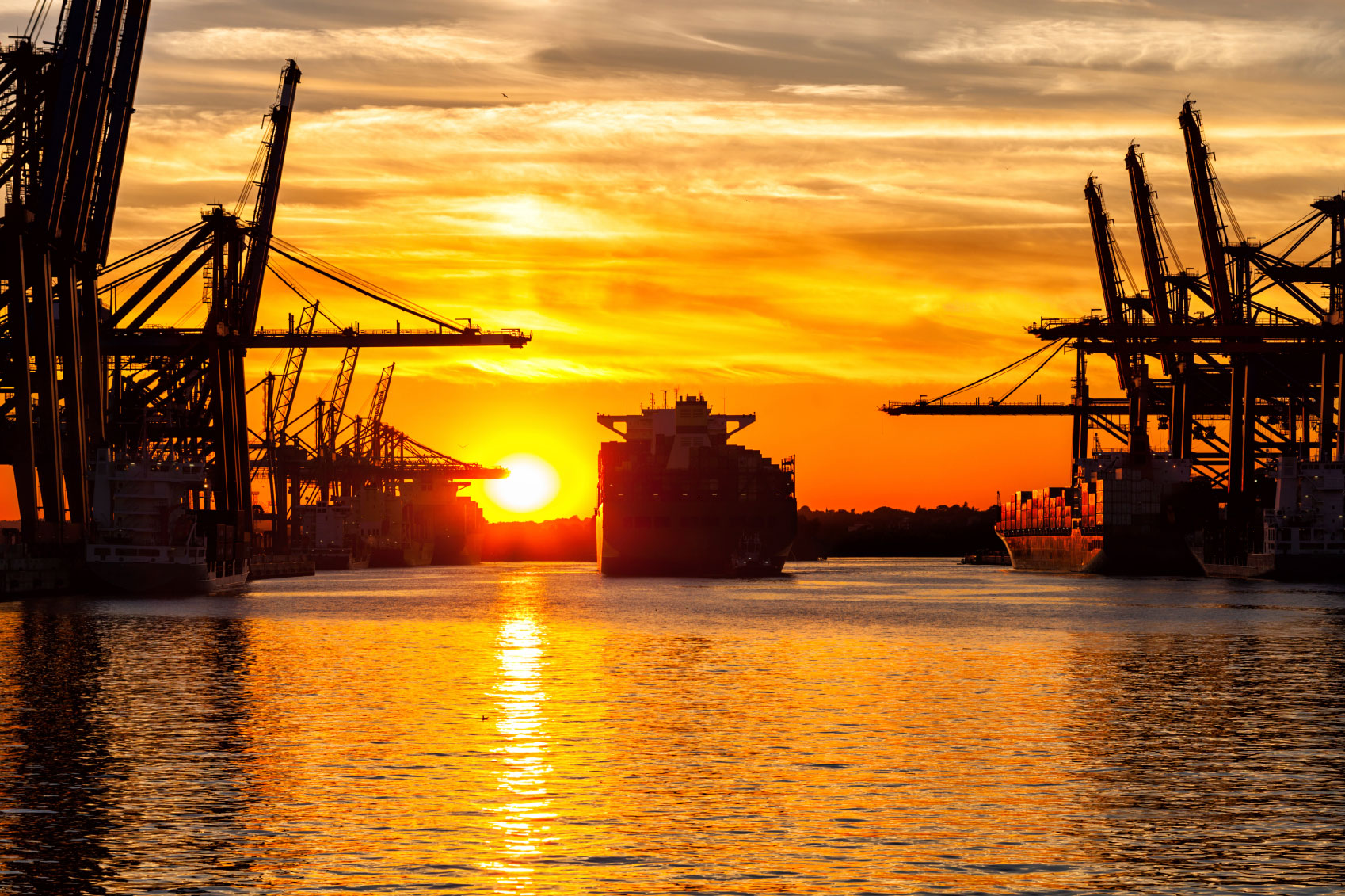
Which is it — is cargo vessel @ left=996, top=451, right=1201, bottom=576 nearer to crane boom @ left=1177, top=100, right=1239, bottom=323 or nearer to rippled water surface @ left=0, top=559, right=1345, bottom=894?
crane boom @ left=1177, top=100, right=1239, bottom=323

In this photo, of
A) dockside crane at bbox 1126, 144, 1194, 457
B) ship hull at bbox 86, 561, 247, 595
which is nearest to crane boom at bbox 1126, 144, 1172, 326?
dockside crane at bbox 1126, 144, 1194, 457

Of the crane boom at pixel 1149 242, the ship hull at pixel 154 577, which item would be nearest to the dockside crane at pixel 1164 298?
the crane boom at pixel 1149 242

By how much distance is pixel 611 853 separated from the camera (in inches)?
773

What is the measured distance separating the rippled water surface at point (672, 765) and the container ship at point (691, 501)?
7822cm

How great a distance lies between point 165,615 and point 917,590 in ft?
215

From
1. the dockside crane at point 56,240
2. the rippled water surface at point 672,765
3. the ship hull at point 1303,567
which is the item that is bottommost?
the rippled water surface at point 672,765

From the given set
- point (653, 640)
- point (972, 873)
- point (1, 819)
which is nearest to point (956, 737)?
point (972, 873)

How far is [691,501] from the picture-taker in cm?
13550

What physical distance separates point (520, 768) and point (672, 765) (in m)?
2.41

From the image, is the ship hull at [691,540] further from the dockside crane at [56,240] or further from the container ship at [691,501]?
the dockside crane at [56,240]

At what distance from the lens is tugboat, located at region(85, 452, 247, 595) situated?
278 feet

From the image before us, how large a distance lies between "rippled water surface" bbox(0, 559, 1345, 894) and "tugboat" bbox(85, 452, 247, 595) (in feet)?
89.2

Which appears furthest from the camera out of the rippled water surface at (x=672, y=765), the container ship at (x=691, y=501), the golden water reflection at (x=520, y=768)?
the container ship at (x=691, y=501)

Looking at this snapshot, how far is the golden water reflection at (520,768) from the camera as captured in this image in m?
19.1
